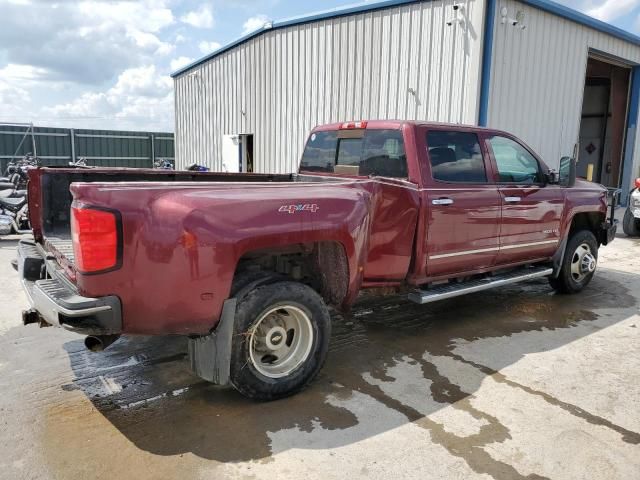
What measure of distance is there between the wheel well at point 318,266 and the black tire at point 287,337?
0.82ft

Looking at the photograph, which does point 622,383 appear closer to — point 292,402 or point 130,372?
point 292,402

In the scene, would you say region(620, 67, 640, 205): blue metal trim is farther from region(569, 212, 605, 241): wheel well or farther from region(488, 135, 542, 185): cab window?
region(488, 135, 542, 185): cab window

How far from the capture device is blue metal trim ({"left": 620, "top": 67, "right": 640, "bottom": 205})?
50.9 feet

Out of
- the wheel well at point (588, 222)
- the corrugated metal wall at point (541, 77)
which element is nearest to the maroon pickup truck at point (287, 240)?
the wheel well at point (588, 222)

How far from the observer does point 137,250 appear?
2.81 m

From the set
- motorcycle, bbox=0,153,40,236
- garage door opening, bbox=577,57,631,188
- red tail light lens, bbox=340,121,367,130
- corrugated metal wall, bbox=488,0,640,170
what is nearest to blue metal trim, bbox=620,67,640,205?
garage door opening, bbox=577,57,631,188

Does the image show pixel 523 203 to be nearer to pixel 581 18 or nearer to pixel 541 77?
pixel 541 77

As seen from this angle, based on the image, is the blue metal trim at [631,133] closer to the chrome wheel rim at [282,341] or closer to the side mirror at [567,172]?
the side mirror at [567,172]

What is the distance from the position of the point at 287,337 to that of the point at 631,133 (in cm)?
1602

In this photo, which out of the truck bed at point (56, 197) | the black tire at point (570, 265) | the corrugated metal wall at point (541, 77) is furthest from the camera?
the corrugated metal wall at point (541, 77)

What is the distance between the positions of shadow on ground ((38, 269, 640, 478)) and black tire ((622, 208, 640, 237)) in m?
6.30

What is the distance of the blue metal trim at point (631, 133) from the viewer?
15.5 metres

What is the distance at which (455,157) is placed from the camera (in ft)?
15.8

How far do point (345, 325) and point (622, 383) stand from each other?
2.40m
